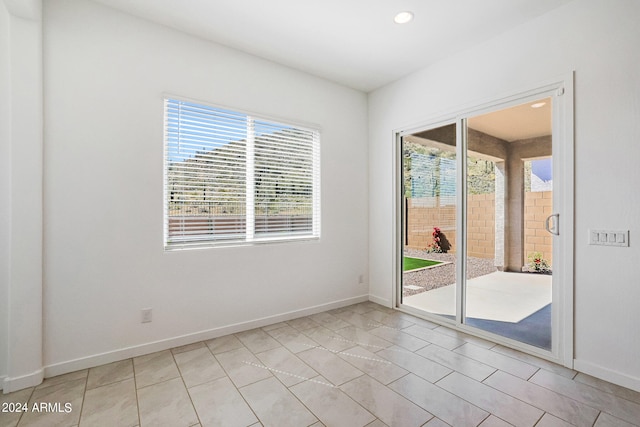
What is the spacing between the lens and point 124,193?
2.54 meters

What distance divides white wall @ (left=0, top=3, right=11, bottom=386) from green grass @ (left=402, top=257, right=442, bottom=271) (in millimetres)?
3738

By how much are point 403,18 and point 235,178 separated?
216 centimetres

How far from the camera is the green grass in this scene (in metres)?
3.59

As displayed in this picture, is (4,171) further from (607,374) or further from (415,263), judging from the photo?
(607,374)

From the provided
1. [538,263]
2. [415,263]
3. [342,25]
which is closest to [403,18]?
[342,25]

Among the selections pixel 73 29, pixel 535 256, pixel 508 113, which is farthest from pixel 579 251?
pixel 73 29

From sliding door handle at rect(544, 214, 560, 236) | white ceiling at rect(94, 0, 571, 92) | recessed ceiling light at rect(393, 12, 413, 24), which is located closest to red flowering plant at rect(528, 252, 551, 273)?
sliding door handle at rect(544, 214, 560, 236)

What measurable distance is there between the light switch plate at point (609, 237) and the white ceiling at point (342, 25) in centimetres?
183

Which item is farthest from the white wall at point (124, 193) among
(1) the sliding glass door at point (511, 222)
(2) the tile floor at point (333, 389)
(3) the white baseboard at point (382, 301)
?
(1) the sliding glass door at point (511, 222)

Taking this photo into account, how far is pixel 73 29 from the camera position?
2350 millimetres

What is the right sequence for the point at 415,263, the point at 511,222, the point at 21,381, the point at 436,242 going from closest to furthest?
the point at 21,381 < the point at 511,222 < the point at 436,242 < the point at 415,263

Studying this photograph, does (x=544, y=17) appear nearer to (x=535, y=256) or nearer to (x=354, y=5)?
(x=354, y=5)

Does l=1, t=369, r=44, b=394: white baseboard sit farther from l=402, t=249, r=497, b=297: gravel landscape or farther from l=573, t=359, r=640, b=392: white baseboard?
l=573, t=359, r=640, b=392: white baseboard

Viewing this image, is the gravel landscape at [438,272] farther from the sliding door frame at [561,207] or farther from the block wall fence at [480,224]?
the sliding door frame at [561,207]
